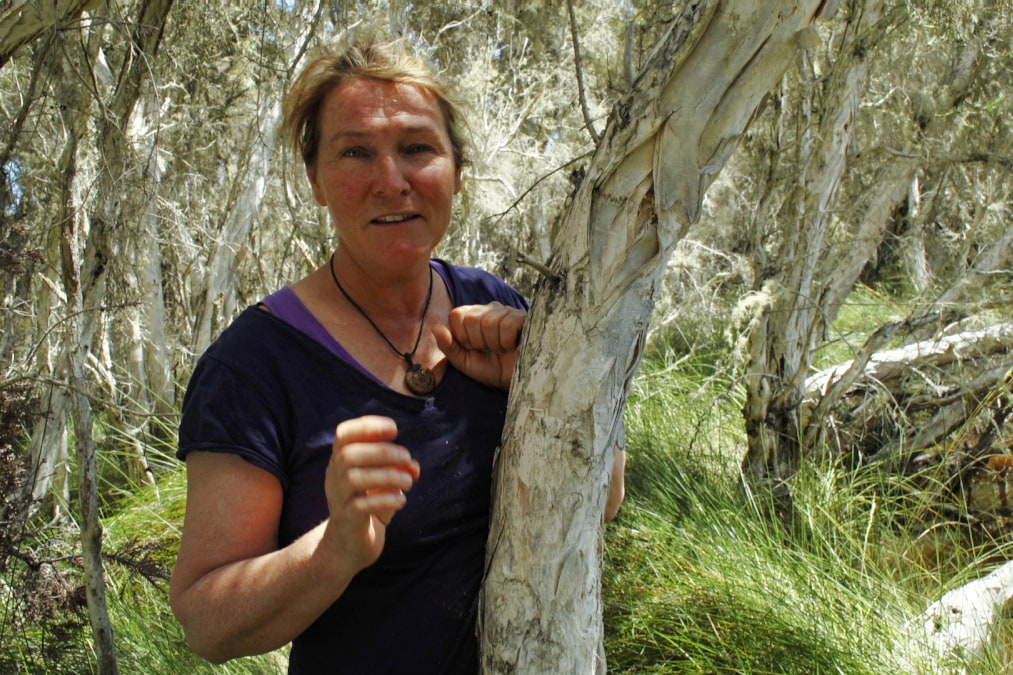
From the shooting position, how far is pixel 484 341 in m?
1.49

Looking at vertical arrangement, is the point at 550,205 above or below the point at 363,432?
above

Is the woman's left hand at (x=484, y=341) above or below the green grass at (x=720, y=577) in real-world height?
above

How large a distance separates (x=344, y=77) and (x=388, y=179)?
0.25 meters

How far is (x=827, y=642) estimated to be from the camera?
2.47 m

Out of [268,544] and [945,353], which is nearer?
[268,544]

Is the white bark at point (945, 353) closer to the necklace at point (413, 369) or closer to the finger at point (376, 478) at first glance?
the necklace at point (413, 369)

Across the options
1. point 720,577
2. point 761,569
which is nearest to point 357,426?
point 720,577

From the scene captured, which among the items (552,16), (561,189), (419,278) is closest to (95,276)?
(419,278)

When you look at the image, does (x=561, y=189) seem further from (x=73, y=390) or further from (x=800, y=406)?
(x=73, y=390)

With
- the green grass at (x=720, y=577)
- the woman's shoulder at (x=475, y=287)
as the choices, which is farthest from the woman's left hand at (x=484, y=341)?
the green grass at (x=720, y=577)

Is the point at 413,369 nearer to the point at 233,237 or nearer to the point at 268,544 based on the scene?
the point at 268,544

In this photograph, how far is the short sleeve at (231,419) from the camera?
4.01 feet

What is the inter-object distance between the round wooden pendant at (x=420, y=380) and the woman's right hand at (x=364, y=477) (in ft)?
1.26

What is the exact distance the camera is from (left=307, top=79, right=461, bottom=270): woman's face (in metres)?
1.47
